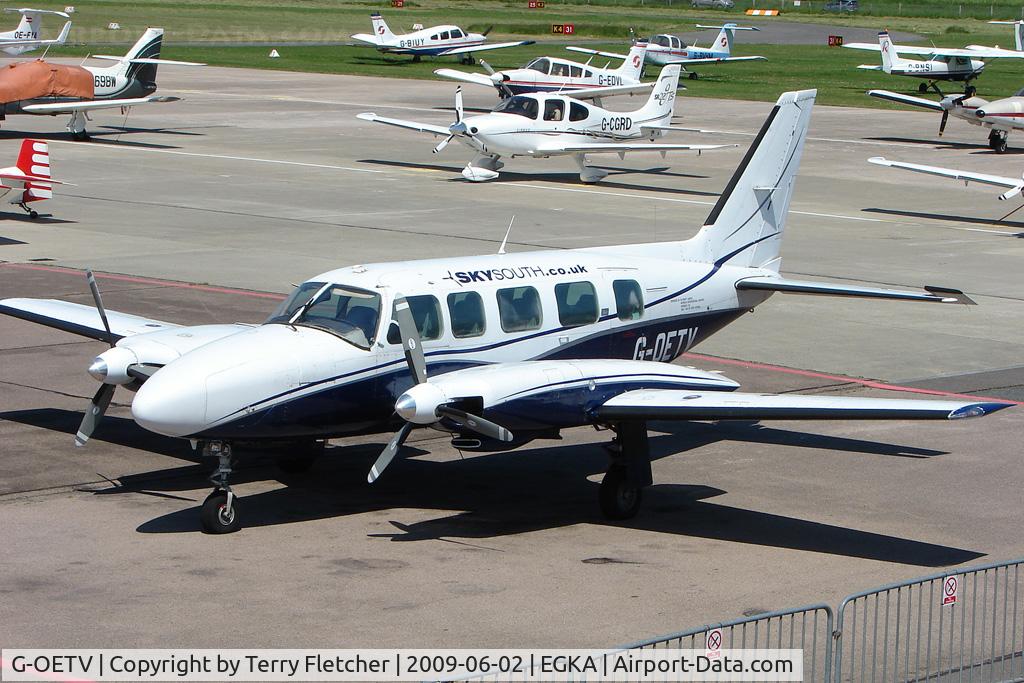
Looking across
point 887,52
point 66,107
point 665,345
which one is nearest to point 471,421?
point 665,345

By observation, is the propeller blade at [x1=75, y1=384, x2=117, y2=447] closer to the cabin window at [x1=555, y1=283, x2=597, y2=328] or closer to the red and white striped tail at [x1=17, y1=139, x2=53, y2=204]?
the cabin window at [x1=555, y1=283, x2=597, y2=328]

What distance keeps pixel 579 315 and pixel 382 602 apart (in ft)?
15.9

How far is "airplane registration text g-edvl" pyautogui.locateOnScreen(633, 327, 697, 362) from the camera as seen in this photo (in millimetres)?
16266

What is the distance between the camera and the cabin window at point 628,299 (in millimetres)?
15945

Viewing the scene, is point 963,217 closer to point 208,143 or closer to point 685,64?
point 208,143

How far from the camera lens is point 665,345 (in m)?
16.7

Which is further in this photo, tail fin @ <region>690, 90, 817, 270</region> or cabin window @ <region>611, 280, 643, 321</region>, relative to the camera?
tail fin @ <region>690, 90, 817, 270</region>

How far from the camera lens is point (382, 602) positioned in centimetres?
1177

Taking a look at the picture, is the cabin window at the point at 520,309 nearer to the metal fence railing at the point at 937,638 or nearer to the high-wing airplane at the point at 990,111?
the metal fence railing at the point at 937,638

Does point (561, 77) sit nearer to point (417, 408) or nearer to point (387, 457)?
point (387, 457)

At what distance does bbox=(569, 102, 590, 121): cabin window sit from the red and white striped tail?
16188 mm

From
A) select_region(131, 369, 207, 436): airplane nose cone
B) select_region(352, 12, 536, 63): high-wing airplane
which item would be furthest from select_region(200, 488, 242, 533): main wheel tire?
select_region(352, 12, 536, 63): high-wing airplane

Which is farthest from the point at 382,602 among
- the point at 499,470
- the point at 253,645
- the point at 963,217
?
the point at 963,217

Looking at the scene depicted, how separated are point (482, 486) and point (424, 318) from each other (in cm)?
225
